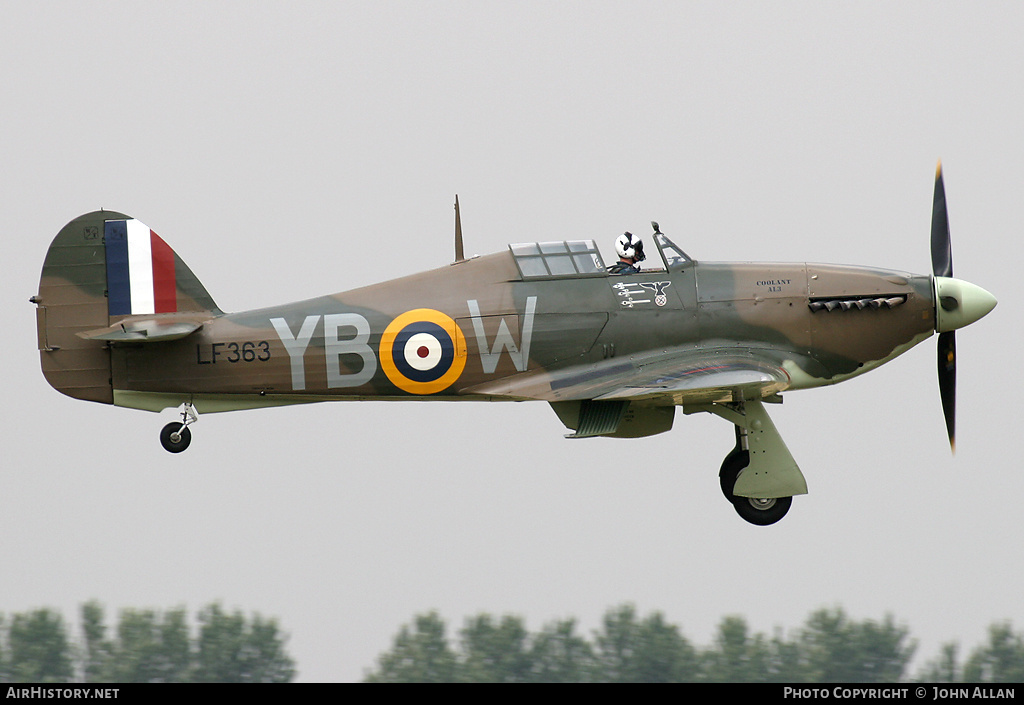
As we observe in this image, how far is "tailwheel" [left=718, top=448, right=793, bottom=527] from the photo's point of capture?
11930mm

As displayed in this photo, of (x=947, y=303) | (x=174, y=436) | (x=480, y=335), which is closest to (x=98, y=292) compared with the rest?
(x=174, y=436)

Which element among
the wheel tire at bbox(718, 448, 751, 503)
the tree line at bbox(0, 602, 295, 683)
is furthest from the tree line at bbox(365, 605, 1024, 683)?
the wheel tire at bbox(718, 448, 751, 503)

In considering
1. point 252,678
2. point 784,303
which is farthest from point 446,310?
point 252,678

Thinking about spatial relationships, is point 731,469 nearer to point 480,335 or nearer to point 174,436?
point 480,335

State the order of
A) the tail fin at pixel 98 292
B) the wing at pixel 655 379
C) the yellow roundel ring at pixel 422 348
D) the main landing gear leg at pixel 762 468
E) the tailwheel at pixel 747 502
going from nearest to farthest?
1. the wing at pixel 655 379
2. the yellow roundel ring at pixel 422 348
3. the tail fin at pixel 98 292
4. the main landing gear leg at pixel 762 468
5. the tailwheel at pixel 747 502

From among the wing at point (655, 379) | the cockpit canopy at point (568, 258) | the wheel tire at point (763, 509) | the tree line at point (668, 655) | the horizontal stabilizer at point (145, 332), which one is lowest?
the tree line at point (668, 655)

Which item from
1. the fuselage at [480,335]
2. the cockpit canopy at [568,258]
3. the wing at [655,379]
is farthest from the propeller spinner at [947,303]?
the cockpit canopy at [568,258]

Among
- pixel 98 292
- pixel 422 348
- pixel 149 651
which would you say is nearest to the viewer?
pixel 422 348

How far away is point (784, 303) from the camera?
11688 millimetres

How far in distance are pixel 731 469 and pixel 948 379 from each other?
2355 millimetres

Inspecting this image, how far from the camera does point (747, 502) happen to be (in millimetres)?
12000

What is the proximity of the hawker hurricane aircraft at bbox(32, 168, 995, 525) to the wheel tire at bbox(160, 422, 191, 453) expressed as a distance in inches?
1.0

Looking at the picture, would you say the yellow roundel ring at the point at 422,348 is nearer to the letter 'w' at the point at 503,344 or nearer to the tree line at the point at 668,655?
the letter 'w' at the point at 503,344

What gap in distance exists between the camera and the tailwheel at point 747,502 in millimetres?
11930
